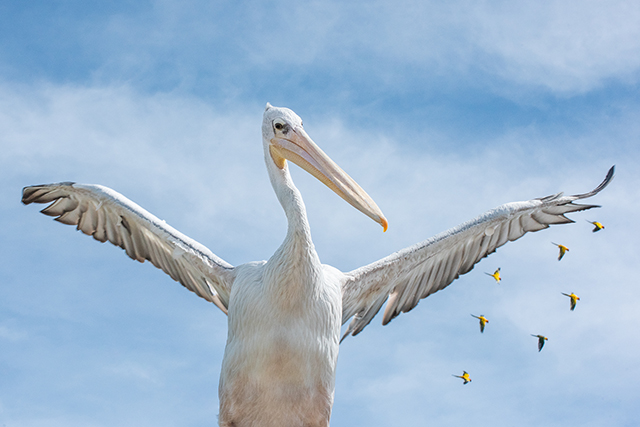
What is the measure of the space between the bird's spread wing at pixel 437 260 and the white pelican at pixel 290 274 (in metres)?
0.01

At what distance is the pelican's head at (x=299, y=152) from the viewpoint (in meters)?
7.09

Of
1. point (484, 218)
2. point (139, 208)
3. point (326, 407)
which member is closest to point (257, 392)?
point (326, 407)

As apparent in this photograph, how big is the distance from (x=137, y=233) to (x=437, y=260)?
3.83 metres

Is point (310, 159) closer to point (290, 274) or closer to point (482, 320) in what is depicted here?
point (290, 274)

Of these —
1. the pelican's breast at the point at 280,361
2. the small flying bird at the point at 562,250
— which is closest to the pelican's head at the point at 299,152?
the pelican's breast at the point at 280,361

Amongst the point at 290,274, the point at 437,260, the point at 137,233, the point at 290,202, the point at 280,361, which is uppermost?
the point at 137,233

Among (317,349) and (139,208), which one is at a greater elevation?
(139,208)

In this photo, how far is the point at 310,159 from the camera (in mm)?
7152

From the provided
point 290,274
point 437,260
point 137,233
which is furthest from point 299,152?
point 137,233

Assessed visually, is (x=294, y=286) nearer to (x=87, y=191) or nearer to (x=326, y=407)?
(x=326, y=407)

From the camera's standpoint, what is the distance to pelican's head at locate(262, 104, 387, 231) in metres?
7.09

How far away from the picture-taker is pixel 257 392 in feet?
21.5

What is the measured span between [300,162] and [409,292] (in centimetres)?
248

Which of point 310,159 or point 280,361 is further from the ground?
point 310,159
